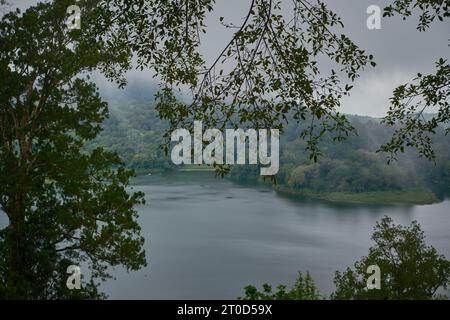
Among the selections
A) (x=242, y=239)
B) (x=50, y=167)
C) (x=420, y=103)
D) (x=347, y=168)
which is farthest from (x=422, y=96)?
(x=347, y=168)

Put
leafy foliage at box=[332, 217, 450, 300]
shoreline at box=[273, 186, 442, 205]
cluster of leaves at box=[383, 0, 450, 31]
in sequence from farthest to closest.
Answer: shoreline at box=[273, 186, 442, 205] → leafy foliage at box=[332, 217, 450, 300] → cluster of leaves at box=[383, 0, 450, 31]

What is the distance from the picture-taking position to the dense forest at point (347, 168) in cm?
4684

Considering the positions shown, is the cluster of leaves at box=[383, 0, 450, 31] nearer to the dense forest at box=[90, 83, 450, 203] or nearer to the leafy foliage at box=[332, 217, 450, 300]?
the leafy foliage at box=[332, 217, 450, 300]

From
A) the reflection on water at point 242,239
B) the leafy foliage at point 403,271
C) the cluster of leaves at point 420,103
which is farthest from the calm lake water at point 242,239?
the cluster of leaves at point 420,103

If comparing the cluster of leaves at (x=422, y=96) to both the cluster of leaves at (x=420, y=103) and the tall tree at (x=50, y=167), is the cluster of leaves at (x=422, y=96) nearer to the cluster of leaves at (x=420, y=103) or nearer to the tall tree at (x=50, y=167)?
the cluster of leaves at (x=420, y=103)

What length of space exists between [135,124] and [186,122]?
237 feet

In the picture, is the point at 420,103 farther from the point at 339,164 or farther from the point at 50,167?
the point at 339,164

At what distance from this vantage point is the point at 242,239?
28.6 metres

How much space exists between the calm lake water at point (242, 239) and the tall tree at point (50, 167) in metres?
11.4

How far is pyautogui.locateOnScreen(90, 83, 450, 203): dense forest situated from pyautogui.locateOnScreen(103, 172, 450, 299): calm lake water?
4813 millimetres

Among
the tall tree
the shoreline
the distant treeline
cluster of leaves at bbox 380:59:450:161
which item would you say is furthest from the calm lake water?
cluster of leaves at bbox 380:59:450:161

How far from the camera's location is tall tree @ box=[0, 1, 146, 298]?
744 centimetres

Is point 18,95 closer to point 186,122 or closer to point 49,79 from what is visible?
point 49,79
